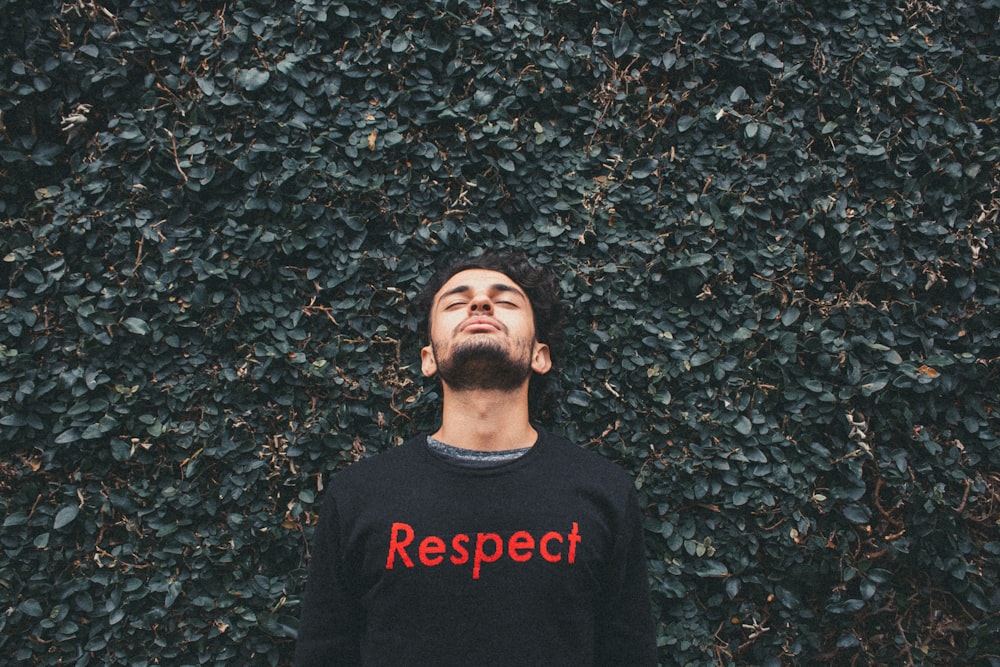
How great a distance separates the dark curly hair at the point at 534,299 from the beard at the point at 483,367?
1.21 ft

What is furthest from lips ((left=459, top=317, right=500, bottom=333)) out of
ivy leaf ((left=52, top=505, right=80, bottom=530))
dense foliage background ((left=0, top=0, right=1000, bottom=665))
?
ivy leaf ((left=52, top=505, right=80, bottom=530))

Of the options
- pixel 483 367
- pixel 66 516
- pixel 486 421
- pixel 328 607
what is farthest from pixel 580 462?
pixel 66 516

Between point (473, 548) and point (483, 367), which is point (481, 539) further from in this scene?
point (483, 367)

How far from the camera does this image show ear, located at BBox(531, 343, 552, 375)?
2393 millimetres

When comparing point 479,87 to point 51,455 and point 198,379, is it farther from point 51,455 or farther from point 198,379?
point 51,455

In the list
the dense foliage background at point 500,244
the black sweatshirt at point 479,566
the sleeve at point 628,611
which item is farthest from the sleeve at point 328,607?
the sleeve at point 628,611

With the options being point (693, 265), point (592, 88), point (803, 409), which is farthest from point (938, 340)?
point (592, 88)

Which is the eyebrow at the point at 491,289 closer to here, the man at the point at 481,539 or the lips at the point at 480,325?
the man at the point at 481,539

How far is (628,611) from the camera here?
223 centimetres

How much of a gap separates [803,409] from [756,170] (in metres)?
1.07

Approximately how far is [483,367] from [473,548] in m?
0.58

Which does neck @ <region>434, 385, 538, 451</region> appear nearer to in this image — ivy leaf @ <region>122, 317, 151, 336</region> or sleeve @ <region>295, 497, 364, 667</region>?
sleeve @ <region>295, 497, 364, 667</region>

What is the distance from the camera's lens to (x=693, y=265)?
2701mm

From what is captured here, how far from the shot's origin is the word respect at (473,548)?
199cm
